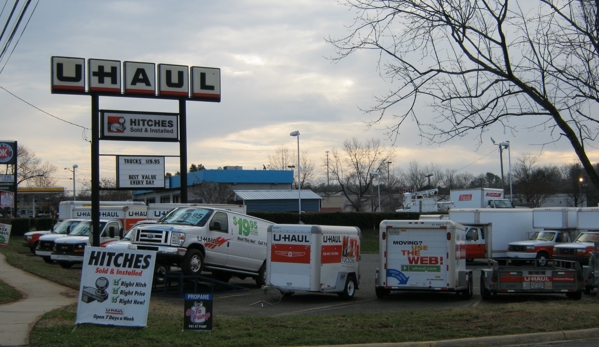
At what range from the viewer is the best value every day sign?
31.6ft

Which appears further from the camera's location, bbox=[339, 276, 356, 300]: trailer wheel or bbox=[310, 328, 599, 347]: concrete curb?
bbox=[339, 276, 356, 300]: trailer wheel

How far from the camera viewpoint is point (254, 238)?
64.2ft

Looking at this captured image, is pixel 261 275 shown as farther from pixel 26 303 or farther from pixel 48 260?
pixel 48 260

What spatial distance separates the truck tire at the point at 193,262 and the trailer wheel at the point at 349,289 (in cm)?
403

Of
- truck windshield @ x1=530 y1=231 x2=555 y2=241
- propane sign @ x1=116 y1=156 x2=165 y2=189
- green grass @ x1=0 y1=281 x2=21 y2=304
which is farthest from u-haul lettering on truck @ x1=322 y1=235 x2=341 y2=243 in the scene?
truck windshield @ x1=530 y1=231 x2=555 y2=241

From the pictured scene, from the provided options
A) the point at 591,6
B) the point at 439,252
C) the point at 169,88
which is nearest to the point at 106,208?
the point at 169,88

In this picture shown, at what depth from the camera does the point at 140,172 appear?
75.6ft

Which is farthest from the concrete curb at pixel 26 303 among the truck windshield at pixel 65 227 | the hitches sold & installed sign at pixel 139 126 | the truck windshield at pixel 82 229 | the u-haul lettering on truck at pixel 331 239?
the truck windshield at pixel 65 227

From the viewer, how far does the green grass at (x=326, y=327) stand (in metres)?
9.36

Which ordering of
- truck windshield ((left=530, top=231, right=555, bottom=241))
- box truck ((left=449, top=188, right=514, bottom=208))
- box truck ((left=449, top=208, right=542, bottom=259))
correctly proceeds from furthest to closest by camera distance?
box truck ((left=449, top=188, right=514, bottom=208))
box truck ((left=449, top=208, right=542, bottom=259))
truck windshield ((left=530, top=231, right=555, bottom=241))

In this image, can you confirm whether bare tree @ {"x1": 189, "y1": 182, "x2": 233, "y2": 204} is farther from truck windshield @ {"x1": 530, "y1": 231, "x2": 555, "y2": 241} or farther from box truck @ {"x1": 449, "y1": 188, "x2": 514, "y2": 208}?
truck windshield @ {"x1": 530, "y1": 231, "x2": 555, "y2": 241}

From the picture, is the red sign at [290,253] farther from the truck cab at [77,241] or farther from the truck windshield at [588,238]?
the truck windshield at [588,238]

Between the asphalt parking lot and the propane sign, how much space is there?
6.01 m

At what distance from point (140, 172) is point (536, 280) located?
46.9 ft
